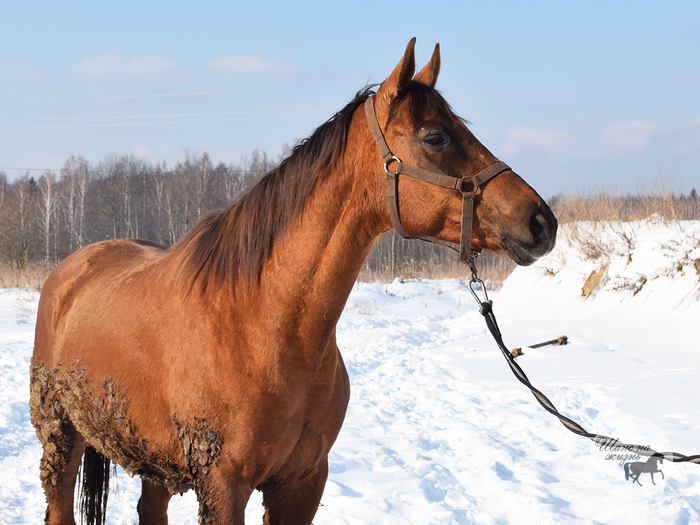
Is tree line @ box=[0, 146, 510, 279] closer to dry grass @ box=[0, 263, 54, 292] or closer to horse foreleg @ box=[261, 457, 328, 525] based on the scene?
dry grass @ box=[0, 263, 54, 292]

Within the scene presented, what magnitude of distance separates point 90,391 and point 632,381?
5.83m

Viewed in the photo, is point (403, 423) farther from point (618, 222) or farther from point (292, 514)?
point (618, 222)

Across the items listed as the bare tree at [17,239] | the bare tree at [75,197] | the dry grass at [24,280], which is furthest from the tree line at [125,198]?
the dry grass at [24,280]

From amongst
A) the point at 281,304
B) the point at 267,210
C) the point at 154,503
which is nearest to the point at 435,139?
the point at 267,210

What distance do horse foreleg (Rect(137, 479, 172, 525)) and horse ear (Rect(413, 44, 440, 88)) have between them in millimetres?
2486

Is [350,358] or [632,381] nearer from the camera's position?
[632,381]

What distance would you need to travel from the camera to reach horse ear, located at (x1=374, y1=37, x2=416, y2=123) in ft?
5.65

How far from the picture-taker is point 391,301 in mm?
15617

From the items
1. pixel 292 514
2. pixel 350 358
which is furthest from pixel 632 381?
pixel 292 514

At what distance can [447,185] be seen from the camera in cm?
173

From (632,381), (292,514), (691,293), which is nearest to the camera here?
(292,514)

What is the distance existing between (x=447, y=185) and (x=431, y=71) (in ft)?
1.68

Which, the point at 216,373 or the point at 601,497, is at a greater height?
the point at 216,373

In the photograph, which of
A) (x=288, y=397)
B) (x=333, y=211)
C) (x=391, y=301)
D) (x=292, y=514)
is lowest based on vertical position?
(x=391, y=301)
